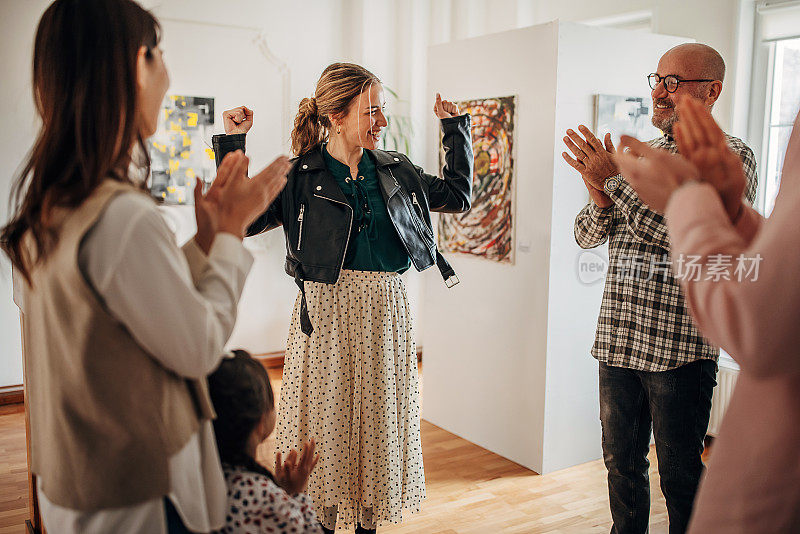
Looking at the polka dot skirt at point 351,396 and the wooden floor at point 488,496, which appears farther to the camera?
the wooden floor at point 488,496

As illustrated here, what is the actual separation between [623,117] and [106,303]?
271cm

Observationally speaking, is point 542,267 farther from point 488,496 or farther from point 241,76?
point 241,76

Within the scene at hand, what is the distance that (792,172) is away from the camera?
2.75ft

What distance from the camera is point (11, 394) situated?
4.05 metres

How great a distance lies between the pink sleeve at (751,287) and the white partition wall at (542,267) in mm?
2160

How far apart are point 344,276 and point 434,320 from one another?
58.4 inches

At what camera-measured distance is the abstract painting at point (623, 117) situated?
10.1 ft

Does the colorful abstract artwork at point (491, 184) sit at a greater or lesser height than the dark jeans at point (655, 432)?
greater

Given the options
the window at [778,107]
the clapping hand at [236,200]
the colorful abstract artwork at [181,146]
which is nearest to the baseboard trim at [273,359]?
the colorful abstract artwork at [181,146]

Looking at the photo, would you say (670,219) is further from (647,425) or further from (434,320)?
(434,320)

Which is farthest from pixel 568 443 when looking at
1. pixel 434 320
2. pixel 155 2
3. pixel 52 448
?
pixel 155 2

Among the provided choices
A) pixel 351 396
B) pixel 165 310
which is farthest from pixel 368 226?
pixel 165 310

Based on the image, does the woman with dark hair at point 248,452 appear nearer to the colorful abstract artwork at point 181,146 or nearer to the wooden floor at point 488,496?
the wooden floor at point 488,496

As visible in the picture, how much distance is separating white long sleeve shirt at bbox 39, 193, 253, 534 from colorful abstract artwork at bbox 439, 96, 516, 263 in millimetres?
2269
